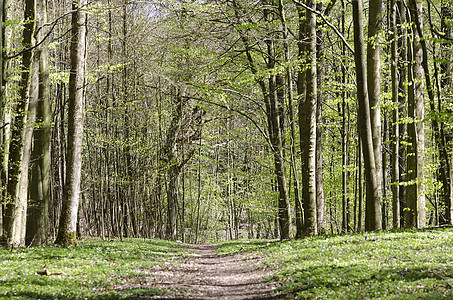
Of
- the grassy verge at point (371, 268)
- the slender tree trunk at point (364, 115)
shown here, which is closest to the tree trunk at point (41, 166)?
the grassy verge at point (371, 268)

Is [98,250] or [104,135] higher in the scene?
[104,135]

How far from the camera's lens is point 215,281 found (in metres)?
9.83

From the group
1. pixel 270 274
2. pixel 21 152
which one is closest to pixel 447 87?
pixel 270 274

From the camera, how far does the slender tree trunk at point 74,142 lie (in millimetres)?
12531

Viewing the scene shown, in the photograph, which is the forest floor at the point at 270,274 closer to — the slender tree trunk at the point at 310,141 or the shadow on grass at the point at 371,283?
the shadow on grass at the point at 371,283

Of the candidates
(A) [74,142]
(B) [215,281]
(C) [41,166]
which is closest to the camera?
(B) [215,281]

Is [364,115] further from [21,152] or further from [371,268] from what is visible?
[21,152]

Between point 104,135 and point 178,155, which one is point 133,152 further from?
point 178,155

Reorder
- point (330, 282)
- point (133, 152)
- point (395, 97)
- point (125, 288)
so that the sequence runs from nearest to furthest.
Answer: point (330, 282), point (125, 288), point (395, 97), point (133, 152)

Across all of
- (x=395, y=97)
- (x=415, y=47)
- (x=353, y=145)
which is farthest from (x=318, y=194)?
(x=353, y=145)

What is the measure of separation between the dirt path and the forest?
3.61 metres

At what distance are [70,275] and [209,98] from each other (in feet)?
38.7

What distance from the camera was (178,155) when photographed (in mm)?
27203

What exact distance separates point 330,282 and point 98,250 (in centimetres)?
827
